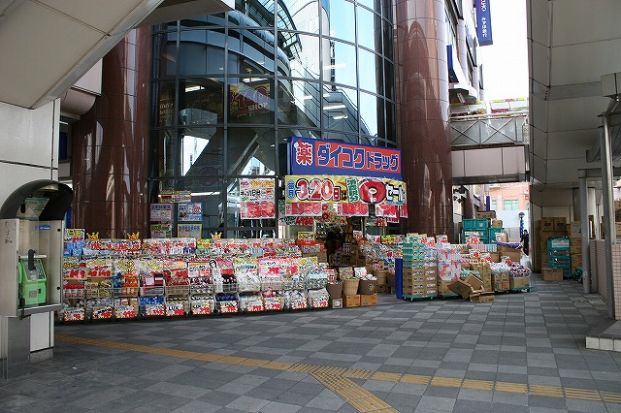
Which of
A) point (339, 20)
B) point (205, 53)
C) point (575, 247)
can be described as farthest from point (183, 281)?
point (575, 247)

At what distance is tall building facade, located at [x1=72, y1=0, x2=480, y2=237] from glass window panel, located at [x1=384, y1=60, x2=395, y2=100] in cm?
96

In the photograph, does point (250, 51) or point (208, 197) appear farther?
point (250, 51)

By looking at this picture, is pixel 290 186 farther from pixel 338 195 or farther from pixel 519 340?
pixel 519 340

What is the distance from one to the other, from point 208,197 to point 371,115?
7678 mm

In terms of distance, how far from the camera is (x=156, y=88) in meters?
16.6

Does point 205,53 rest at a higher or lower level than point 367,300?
higher

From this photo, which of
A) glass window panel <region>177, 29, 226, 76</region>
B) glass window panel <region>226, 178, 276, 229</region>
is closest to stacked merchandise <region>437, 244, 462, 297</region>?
glass window panel <region>226, 178, 276, 229</region>

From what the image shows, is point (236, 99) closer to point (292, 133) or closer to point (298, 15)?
point (292, 133)

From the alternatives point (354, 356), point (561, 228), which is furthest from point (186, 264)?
point (561, 228)

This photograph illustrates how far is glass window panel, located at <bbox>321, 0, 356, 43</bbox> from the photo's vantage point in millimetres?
17834

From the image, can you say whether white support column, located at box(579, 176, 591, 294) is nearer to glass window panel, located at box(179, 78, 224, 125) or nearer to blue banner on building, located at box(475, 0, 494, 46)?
glass window panel, located at box(179, 78, 224, 125)

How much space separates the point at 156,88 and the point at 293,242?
324 inches

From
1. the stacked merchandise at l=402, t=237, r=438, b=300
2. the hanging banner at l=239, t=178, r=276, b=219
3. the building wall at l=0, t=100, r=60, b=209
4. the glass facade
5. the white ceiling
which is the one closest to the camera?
the building wall at l=0, t=100, r=60, b=209

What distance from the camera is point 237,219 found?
1566cm
